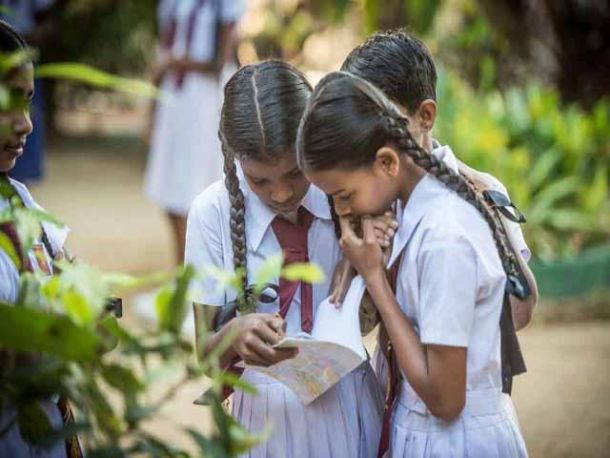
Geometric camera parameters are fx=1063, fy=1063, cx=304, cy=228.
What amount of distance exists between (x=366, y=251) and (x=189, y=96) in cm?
400

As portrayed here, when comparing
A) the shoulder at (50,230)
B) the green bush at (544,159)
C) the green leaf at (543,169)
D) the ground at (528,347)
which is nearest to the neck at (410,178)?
the ground at (528,347)

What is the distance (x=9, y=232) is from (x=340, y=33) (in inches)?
438

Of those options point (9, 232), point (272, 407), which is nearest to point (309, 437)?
point (272, 407)

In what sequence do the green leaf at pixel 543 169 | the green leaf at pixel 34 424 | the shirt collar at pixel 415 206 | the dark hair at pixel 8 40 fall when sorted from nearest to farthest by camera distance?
the green leaf at pixel 34 424 → the shirt collar at pixel 415 206 → the dark hair at pixel 8 40 → the green leaf at pixel 543 169

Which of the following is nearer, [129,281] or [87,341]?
[87,341]

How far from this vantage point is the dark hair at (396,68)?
2.37 meters

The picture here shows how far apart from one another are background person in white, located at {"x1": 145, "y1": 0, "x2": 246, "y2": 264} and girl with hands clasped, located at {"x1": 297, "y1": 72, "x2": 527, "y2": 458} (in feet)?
11.8

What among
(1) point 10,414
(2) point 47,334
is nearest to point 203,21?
(1) point 10,414

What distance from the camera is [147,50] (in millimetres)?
13578

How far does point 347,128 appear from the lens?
199 cm

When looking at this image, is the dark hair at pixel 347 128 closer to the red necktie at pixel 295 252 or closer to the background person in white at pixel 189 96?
the red necktie at pixel 295 252

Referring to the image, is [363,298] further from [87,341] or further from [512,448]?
[87,341]

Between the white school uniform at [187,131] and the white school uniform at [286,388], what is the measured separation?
138 inches

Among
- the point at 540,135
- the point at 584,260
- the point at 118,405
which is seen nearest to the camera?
the point at 118,405
